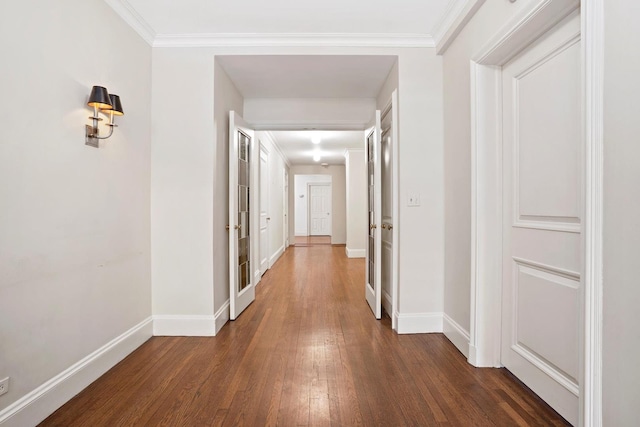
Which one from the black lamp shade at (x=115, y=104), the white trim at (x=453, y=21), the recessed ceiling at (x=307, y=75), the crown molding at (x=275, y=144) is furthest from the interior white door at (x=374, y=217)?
the crown molding at (x=275, y=144)

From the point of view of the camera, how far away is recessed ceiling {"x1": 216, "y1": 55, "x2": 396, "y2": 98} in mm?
3100

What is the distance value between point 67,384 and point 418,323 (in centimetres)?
248

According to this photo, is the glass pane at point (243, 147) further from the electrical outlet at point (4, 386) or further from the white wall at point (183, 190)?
the electrical outlet at point (4, 386)

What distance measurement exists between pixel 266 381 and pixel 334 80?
9.19ft

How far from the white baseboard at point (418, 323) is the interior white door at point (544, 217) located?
748 millimetres

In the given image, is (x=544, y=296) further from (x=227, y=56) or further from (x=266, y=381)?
(x=227, y=56)

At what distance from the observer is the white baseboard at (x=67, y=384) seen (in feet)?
5.39

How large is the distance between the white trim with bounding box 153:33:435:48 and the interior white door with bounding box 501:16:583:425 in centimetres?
104

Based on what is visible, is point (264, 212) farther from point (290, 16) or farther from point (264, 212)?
point (290, 16)

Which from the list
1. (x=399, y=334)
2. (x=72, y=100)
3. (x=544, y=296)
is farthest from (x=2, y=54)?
(x=399, y=334)

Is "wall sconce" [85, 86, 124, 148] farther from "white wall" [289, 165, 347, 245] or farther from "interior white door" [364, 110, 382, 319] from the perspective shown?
"white wall" [289, 165, 347, 245]

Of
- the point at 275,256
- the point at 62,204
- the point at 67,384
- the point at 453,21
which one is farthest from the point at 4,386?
the point at 275,256

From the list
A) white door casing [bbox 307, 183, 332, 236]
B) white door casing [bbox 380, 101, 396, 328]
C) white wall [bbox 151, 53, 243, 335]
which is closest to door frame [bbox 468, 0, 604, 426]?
white door casing [bbox 380, 101, 396, 328]

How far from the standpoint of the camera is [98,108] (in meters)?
2.17
